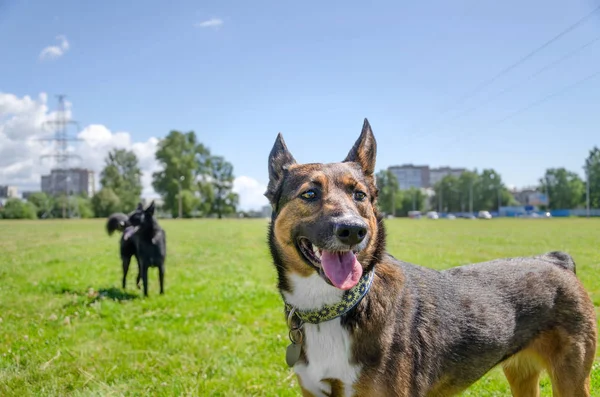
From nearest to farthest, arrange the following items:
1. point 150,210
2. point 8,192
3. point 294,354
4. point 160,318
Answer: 1. point 294,354
2. point 8,192
3. point 160,318
4. point 150,210

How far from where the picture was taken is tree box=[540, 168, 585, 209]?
673 cm

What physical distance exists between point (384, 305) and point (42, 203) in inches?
286

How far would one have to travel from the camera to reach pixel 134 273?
40.3 feet

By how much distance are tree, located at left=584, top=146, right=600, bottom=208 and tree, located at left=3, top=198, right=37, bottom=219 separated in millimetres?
8718

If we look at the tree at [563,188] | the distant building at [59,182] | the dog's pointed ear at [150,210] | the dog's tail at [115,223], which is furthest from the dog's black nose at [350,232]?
the dog's tail at [115,223]

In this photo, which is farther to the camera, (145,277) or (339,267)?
(145,277)

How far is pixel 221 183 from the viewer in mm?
27719

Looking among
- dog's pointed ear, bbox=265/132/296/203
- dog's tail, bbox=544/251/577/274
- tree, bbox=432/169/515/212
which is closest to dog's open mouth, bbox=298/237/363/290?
dog's pointed ear, bbox=265/132/296/203

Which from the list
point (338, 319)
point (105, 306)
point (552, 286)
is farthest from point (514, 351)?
point (105, 306)

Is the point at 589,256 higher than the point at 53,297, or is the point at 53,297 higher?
the point at 589,256

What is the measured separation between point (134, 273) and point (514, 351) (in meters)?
11.0

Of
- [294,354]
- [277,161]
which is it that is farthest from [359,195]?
[294,354]

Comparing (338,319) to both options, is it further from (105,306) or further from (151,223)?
(151,223)

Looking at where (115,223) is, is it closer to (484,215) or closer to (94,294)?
(94,294)
